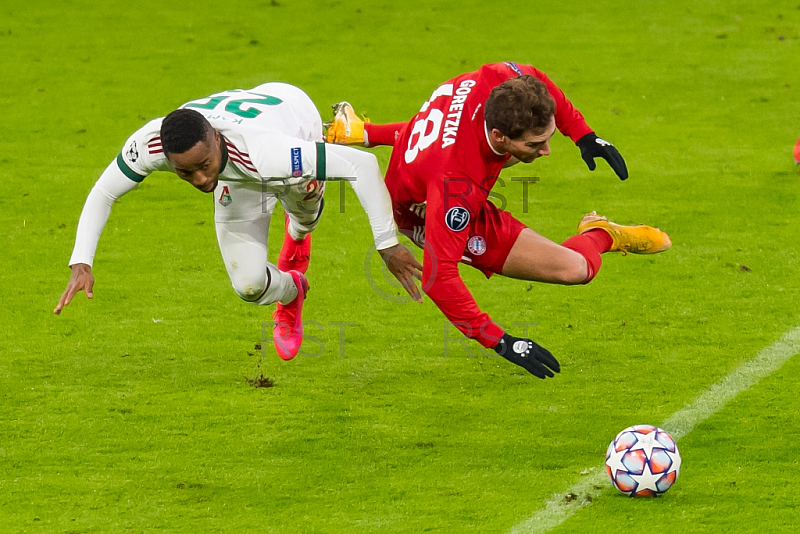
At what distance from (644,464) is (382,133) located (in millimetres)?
2450

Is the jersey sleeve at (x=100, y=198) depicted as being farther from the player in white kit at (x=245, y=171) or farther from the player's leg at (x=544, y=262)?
the player's leg at (x=544, y=262)

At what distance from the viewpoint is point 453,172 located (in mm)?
5215

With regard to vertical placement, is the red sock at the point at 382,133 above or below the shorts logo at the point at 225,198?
above

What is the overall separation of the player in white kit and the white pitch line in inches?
47.2

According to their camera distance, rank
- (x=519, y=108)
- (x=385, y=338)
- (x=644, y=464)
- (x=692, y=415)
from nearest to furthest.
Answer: (x=644, y=464), (x=519, y=108), (x=692, y=415), (x=385, y=338)

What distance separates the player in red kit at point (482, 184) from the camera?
5.03 m

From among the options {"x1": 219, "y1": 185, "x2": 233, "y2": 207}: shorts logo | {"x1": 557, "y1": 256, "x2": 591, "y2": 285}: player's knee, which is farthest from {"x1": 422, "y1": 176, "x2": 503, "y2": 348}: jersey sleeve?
{"x1": 219, "y1": 185, "x2": 233, "y2": 207}: shorts logo

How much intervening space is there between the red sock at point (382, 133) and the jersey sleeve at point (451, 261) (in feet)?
3.35

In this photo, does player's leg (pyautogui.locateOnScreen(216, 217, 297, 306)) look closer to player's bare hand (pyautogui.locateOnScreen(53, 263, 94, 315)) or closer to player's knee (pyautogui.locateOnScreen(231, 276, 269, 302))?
player's knee (pyautogui.locateOnScreen(231, 276, 269, 302))

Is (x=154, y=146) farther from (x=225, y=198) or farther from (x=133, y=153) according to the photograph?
(x=225, y=198)

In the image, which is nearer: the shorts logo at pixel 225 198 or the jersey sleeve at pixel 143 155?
the jersey sleeve at pixel 143 155

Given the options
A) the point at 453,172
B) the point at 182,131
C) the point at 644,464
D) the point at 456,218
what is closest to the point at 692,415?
the point at 644,464

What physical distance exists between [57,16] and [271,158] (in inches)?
380

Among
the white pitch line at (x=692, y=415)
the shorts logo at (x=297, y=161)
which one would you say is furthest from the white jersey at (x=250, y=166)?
the white pitch line at (x=692, y=415)
